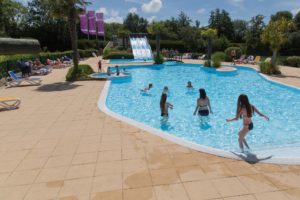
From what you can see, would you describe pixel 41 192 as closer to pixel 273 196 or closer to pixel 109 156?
pixel 109 156

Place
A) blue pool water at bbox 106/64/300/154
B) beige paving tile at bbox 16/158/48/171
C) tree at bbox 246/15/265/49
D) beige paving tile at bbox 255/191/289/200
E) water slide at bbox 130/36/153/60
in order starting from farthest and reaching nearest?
tree at bbox 246/15/265/49 → water slide at bbox 130/36/153/60 → blue pool water at bbox 106/64/300/154 → beige paving tile at bbox 16/158/48/171 → beige paving tile at bbox 255/191/289/200

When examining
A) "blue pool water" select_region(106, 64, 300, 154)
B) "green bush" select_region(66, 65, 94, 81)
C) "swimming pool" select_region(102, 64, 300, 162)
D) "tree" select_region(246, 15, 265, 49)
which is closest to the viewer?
"swimming pool" select_region(102, 64, 300, 162)

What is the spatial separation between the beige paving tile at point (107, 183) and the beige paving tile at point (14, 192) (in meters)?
1.27

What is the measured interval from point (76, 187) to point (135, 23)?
76.1m

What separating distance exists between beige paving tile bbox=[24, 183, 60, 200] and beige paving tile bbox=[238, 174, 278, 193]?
3.47 m

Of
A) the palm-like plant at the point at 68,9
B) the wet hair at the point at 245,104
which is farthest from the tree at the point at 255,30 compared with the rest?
the wet hair at the point at 245,104

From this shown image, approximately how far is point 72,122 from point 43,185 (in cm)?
389

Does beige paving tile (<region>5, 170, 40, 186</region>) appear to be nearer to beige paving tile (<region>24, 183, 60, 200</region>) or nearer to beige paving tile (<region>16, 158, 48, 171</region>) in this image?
beige paving tile (<region>16, 158, 48, 171</region>)

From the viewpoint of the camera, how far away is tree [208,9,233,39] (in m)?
59.0

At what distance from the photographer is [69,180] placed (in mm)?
4836

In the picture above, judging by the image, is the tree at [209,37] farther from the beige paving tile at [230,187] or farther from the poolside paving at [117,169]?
the beige paving tile at [230,187]

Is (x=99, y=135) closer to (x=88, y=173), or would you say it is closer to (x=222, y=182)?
(x=88, y=173)

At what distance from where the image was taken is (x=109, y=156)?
5.79 metres

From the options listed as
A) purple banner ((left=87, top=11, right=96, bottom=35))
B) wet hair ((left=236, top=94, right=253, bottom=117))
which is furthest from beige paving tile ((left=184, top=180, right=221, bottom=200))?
purple banner ((left=87, top=11, right=96, bottom=35))
